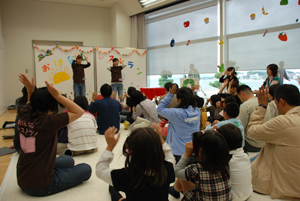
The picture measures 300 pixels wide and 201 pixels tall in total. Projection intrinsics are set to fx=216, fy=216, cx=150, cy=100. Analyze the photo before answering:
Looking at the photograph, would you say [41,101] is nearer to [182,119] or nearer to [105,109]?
[182,119]

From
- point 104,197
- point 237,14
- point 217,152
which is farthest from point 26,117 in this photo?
point 237,14

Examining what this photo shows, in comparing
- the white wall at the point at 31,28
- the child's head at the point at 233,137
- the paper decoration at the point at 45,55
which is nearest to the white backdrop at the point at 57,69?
the paper decoration at the point at 45,55

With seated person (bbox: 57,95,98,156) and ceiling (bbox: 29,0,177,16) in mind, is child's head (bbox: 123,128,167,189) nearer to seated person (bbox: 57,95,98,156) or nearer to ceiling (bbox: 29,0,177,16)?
seated person (bbox: 57,95,98,156)

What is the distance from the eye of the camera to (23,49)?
7.04 meters

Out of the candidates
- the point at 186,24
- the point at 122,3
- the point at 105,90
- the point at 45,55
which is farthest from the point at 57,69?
the point at 186,24

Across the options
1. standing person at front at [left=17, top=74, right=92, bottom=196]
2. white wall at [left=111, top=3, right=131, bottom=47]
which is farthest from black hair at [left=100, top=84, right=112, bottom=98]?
white wall at [left=111, top=3, right=131, bottom=47]

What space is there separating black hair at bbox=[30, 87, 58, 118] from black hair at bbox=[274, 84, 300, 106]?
1618mm

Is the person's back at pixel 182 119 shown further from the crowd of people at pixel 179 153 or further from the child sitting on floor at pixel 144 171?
the child sitting on floor at pixel 144 171

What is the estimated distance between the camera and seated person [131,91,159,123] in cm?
319

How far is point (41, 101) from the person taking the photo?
4.70 ft

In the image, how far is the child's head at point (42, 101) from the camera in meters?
1.42

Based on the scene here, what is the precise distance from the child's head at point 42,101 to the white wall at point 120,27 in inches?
252

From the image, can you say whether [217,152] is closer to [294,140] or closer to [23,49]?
[294,140]

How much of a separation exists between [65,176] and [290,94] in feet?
6.00
